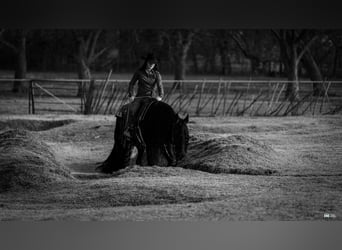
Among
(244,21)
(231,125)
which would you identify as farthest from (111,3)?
(231,125)

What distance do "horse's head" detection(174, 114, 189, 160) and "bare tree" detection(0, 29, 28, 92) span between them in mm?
2296

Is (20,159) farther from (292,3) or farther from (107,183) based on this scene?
(292,3)

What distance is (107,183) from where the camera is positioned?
391 inches

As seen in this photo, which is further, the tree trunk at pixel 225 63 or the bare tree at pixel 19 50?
the tree trunk at pixel 225 63

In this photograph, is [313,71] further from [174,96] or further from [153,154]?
[174,96]

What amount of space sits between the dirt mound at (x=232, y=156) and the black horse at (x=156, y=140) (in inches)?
7.8

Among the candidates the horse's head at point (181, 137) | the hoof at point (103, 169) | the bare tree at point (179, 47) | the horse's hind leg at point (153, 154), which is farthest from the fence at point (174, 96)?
the hoof at point (103, 169)

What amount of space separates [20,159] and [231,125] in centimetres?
304

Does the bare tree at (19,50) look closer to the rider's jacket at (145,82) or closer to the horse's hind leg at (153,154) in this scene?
the rider's jacket at (145,82)

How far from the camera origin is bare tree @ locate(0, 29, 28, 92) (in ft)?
39.2

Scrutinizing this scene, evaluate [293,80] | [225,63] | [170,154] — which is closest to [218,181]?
[170,154]

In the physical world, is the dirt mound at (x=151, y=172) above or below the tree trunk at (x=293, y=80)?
below

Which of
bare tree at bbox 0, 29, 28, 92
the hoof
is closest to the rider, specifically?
the hoof

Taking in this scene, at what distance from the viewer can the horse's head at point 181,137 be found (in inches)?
420
